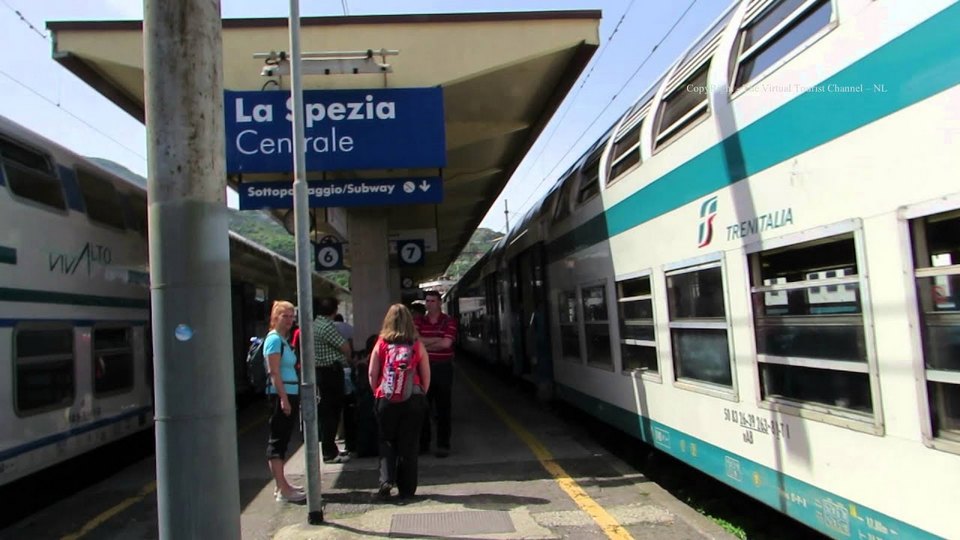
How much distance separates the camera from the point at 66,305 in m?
6.73

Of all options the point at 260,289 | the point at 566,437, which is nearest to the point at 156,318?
the point at 566,437

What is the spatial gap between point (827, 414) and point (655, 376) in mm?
2425

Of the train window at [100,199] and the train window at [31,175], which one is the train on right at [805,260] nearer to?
the train window at [31,175]

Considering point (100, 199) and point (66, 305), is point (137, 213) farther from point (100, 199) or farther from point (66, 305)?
point (66, 305)

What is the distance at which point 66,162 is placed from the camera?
23.5 ft

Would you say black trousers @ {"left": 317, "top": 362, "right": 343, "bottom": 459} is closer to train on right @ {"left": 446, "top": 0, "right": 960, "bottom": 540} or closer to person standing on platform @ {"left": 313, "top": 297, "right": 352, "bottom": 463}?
person standing on platform @ {"left": 313, "top": 297, "right": 352, "bottom": 463}

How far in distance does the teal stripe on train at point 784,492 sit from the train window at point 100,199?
19.5 ft

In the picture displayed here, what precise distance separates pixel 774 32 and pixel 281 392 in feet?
14.0

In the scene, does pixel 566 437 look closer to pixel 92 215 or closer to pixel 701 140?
pixel 701 140

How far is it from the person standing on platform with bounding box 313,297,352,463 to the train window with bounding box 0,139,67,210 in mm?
2648

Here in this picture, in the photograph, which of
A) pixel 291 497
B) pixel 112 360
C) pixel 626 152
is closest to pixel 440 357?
pixel 291 497

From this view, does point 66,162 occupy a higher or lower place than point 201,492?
higher

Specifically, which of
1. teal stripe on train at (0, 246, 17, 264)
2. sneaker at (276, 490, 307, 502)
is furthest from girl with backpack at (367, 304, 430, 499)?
teal stripe on train at (0, 246, 17, 264)

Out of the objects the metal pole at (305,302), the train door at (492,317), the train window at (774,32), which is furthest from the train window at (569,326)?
the train door at (492,317)
